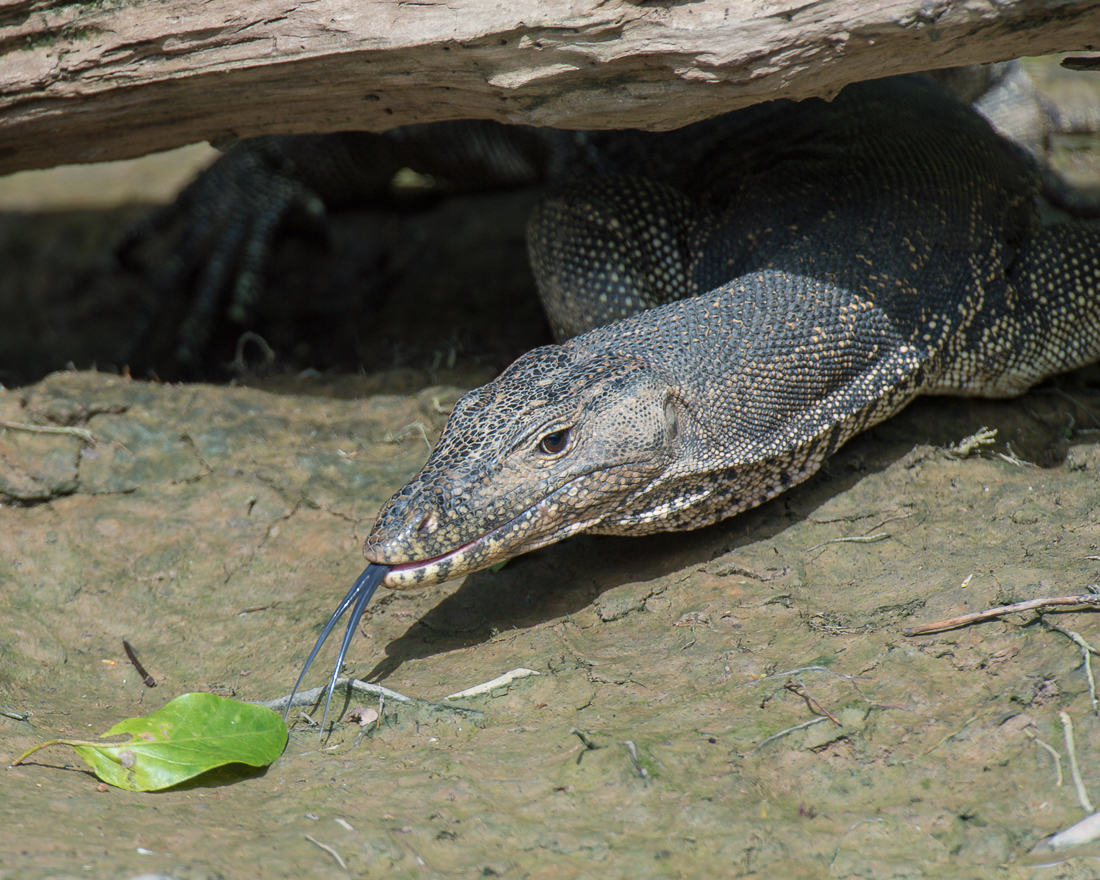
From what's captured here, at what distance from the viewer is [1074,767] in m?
2.44

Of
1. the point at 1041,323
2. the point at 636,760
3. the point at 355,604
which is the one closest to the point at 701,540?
the point at 636,760

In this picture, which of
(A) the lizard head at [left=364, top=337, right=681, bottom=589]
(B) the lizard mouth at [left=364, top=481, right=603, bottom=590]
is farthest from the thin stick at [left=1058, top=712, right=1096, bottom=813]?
(B) the lizard mouth at [left=364, top=481, right=603, bottom=590]

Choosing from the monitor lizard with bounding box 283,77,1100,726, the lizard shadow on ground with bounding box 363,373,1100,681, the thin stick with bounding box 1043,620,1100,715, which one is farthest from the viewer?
the lizard shadow on ground with bounding box 363,373,1100,681

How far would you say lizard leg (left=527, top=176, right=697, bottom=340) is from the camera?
15.1 ft

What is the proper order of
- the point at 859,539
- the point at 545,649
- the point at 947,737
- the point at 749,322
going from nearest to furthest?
the point at 947,737, the point at 545,649, the point at 859,539, the point at 749,322

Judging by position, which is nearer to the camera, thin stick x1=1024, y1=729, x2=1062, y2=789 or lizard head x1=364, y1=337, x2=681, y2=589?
thin stick x1=1024, y1=729, x2=1062, y2=789

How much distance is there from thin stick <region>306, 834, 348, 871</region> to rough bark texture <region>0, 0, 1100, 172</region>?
269 cm

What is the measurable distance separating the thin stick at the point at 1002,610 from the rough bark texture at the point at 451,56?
1.90 m

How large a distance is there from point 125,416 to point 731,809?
11.4ft

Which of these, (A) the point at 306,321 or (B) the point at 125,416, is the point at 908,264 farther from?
(A) the point at 306,321

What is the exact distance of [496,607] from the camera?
375 cm

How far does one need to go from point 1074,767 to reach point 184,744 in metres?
2.54

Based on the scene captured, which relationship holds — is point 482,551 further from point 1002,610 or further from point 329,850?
point 1002,610

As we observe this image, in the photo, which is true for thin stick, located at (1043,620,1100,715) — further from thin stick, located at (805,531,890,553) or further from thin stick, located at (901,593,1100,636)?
thin stick, located at (805,531,890,553)
